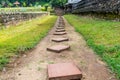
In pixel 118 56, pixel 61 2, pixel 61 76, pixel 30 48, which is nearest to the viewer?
pixel 61 76

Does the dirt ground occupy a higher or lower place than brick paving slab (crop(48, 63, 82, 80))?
lower

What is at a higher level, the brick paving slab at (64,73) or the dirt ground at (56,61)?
the brick paving slab at (64,73)

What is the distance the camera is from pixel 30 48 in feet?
17.1

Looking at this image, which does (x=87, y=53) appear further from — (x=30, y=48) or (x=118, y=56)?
(x=30, y=48)

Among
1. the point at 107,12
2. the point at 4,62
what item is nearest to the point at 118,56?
the point at 4,62

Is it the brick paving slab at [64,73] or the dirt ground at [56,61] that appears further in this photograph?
the dirt ground at [56,61]

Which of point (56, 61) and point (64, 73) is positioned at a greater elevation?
point (64, 73)

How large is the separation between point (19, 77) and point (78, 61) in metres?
1.15

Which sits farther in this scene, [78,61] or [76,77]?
[78,61]

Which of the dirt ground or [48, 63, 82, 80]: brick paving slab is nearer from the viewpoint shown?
[48, 63, 82, 80]: brick paving slab

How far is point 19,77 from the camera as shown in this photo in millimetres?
3164

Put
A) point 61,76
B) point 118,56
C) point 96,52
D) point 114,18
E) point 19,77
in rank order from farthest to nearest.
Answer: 1. point 114,18
2. point 96,52
3. point 118,56
4. point 19,77
5. point 61,76

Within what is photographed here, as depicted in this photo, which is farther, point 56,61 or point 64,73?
point 56,61

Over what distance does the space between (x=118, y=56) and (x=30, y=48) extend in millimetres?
2206
